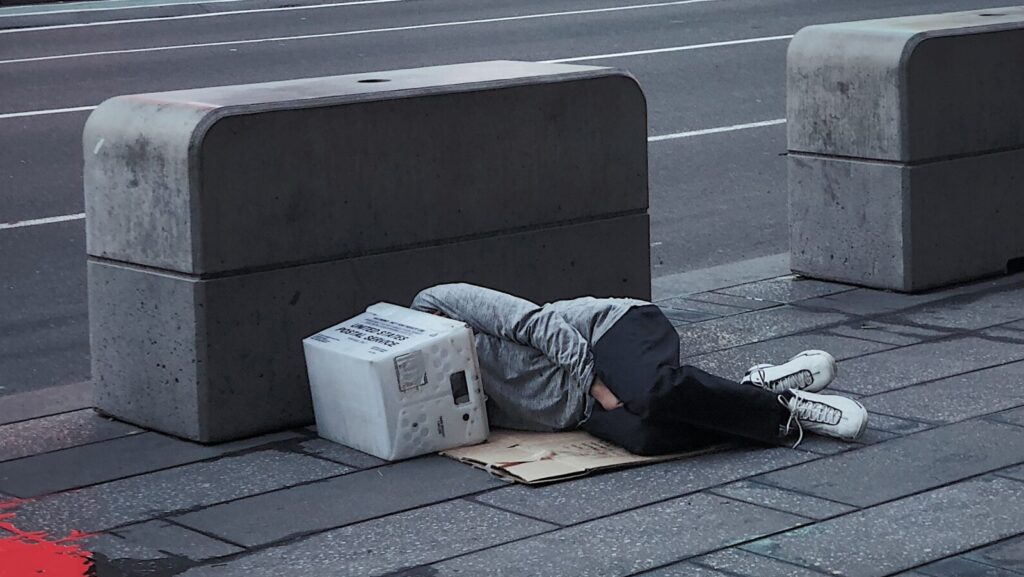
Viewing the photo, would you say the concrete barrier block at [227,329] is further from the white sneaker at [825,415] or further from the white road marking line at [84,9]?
the white road marking line at [84,9]

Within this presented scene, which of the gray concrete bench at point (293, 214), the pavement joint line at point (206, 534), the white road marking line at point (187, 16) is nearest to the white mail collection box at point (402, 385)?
the gray concrete bench at point (293, 214)

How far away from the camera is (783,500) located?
201 inches

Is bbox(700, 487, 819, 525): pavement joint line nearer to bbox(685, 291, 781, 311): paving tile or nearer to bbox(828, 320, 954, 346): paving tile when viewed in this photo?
bbox(828, 320, 954, 346): paving tile

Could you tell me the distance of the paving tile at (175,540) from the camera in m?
4.79

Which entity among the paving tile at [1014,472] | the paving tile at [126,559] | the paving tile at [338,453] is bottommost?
the paving tile at [126,559]

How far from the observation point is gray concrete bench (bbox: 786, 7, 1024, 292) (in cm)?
776

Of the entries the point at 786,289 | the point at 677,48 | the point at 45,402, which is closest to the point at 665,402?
the point at 45,402

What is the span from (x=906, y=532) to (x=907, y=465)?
2.12 feet

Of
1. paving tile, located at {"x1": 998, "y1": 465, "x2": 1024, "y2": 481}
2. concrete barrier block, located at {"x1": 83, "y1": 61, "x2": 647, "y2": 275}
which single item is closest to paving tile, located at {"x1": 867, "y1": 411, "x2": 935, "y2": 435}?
paving tile, located at {"x1": 998, "y1": 465, "x2": 1024, "y2": 481}

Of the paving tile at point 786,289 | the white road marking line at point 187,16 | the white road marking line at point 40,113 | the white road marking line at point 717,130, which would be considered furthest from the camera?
the white road marking line at point 187,16

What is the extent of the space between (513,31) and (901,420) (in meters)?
12.3

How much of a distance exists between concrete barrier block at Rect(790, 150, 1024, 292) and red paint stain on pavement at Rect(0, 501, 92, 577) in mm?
4310

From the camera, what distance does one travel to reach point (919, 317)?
7.39m

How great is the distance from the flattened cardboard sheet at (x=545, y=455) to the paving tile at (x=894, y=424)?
1.98 feet
